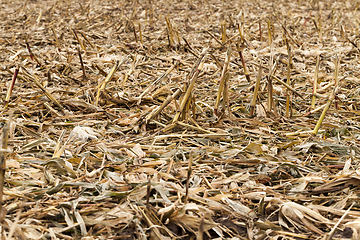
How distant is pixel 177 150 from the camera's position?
1762 millimetres

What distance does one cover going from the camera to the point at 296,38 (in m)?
3.98

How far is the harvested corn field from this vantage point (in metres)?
1.28

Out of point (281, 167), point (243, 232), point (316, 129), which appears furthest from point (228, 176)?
point (316, 129)

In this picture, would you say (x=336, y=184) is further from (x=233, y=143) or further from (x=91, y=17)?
(x=91, y=17)

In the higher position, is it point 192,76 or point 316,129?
point 192,76

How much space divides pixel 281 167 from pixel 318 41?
110 inches

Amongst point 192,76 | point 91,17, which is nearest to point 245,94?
point 192,76

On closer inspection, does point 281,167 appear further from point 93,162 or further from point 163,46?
point 163,46

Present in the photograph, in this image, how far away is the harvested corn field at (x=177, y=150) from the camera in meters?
1.28

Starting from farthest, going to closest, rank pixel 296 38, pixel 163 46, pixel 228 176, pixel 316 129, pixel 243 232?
pixel 296 38 → pixel 163 46 → pixel 316 129 → pixel 228 176 → pixel 243 232

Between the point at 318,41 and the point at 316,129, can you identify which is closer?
the point at 316,129

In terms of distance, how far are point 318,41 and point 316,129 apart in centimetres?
244

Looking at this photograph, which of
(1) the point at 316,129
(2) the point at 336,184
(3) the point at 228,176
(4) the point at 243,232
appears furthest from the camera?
(1) the point at 316,129

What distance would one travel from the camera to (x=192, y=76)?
6.52 ft
